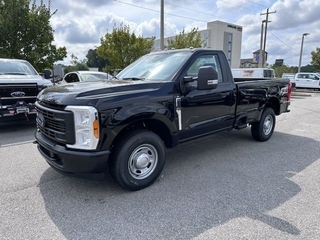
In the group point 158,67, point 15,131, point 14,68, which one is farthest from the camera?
point 14,68

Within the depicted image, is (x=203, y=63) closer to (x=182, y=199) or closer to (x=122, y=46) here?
(x=182, y=199)

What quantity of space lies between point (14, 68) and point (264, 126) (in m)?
7.50

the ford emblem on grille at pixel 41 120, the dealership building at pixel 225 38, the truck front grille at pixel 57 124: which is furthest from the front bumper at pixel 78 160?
the dealership building at pixel 225 38

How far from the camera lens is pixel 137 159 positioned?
132 inches

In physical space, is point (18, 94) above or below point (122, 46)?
below

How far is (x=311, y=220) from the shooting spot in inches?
107

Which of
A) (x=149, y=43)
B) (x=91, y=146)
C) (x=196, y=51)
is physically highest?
(x=149, y=43)

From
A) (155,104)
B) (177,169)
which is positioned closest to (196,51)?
(155,104)

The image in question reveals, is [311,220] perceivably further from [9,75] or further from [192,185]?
[9,75]

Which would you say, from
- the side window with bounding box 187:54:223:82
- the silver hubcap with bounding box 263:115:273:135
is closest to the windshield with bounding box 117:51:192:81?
the side window with bounding box 187:54:223:82

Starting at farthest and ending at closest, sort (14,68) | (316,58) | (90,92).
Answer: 1. (316,58)
2. (14,68)
3. (90,92)

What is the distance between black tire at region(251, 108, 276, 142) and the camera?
5680 mm

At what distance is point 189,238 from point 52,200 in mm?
1805

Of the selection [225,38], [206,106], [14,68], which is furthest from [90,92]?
[225,38]
